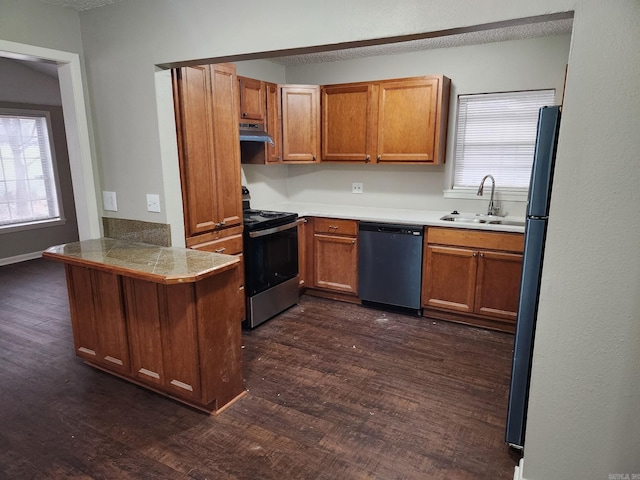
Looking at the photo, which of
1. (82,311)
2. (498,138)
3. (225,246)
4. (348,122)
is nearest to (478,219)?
(498,138)

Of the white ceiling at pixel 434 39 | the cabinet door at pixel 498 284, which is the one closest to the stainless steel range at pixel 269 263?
the white ceiling at pixel 434 39

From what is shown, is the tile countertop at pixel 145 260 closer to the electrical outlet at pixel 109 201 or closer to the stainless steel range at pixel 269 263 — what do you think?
the electrical outlet at pixel 109 201

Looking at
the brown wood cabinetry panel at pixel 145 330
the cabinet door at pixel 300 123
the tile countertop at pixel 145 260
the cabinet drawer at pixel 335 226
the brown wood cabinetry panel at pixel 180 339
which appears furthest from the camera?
the cabinet door at pixel 300 123

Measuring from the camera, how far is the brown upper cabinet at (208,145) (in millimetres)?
2638

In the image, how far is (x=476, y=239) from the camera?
10.9 feet

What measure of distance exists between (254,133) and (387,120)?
120 cm

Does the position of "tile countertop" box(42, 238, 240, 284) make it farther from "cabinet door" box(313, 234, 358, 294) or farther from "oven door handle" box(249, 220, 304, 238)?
"cabinet door" box(313, 234, 358, 294)

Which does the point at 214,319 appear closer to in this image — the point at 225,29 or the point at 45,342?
the point at 225,29

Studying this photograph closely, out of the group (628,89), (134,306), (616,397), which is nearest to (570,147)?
(628,89)

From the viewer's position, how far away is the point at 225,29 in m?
1.99

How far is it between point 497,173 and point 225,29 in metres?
2.74

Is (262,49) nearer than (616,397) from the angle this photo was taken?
No

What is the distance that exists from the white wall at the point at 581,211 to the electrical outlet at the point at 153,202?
39.1 inches

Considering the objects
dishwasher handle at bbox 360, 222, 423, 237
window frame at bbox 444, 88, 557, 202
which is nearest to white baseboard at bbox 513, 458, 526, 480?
dishwasher handle at bbox 360, 222, 423, 237
